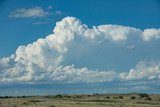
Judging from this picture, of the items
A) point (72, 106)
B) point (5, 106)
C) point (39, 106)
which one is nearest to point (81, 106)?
point (72, 106)

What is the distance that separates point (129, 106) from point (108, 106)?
456 centimetres

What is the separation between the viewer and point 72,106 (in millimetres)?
87938

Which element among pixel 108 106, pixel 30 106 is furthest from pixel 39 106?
pixel 108 106

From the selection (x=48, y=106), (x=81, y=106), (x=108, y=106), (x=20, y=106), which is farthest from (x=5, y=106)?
(x=108, y=106)

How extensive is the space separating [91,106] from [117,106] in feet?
19.5

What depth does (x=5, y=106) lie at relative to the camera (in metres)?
88.0

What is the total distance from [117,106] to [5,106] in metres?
22.9

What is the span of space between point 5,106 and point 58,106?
34.6ft

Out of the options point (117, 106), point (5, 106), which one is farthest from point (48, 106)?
point (117, 106)

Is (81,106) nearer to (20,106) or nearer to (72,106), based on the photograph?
(72,106)

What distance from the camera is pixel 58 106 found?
8769 cm

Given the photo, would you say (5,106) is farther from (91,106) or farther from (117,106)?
(117,106)

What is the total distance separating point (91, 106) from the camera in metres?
89.4

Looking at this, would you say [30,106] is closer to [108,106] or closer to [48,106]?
[48,106]
